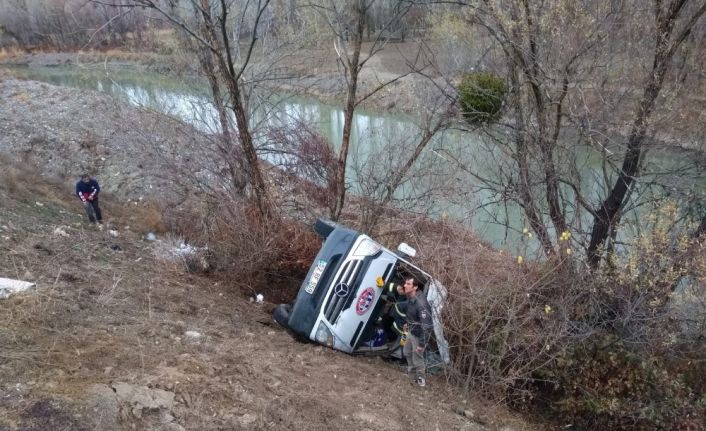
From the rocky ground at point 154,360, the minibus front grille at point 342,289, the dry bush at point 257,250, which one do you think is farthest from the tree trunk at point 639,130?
the dry bush at point 257,250

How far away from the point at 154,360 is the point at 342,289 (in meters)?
2.32

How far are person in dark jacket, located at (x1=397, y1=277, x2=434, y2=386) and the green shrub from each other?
405 cm

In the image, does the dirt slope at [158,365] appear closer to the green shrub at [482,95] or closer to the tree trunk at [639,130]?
the tree trunk at [639,130]

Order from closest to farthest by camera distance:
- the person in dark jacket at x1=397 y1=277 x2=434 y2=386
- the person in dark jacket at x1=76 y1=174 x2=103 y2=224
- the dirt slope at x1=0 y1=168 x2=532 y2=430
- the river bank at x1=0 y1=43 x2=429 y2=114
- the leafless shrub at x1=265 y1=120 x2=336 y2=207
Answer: the dirt slope at x1=0 y1=168 x2=532 y2=430 < the person in dark jacket at x1=397 y1=277 x2=434 y2=386 < the person in dark jacket at x1=76 y1=174 x2=103 y2=224 < the river bank at x1=0 y1=43 x2=429 y2=114 < the leafless shrub at x1=265 y1=120 x2=336 y2=207

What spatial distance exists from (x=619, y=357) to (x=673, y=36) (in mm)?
5513

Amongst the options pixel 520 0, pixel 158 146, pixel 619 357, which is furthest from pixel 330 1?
pixel 619 357

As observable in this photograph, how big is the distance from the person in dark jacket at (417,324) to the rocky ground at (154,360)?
0.27 metres

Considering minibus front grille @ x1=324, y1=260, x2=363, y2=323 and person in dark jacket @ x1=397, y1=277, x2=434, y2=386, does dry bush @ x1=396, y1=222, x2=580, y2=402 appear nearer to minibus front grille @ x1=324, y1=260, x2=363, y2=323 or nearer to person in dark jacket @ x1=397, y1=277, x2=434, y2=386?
person in dark jacket @ x1=397, y1=277, x2=434, y2=386

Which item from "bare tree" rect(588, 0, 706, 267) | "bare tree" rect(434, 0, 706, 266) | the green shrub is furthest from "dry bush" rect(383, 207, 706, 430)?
the green shrub

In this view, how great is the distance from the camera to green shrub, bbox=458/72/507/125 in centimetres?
908

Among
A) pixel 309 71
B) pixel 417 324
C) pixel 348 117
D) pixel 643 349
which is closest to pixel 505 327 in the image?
pixel 417 324

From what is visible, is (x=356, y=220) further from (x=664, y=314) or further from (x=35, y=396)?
(x=35, y=396)

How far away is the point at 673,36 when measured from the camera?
853cm

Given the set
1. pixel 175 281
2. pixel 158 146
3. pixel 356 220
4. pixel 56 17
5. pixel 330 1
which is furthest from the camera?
pixel 56 17
